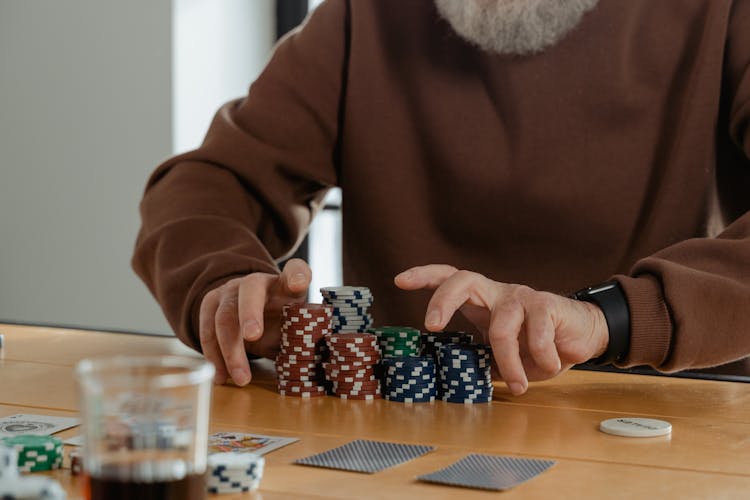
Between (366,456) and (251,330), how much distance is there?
1.57 feet

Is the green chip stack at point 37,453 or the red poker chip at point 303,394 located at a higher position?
the green chip stack at point 37,453

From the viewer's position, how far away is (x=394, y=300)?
2.44m

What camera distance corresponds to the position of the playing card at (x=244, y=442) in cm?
120

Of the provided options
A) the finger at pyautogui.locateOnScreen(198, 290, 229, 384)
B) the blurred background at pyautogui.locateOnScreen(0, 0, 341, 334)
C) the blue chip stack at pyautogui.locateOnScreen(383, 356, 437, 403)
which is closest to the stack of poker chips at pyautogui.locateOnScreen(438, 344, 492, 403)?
the blue chip stack at pyautogui.locateOnScreen(383, 356, 437, 403)

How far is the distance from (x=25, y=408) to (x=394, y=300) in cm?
112

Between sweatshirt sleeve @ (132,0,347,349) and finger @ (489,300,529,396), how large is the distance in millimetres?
664

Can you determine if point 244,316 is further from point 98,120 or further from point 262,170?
point 98,120

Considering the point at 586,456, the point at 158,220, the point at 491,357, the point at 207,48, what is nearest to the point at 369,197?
the point at 158,220

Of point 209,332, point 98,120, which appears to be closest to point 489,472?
point 209,332

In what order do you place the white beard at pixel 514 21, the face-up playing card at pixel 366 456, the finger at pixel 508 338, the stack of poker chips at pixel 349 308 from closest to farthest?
the face-up playing card at pixel 366 456 → the finger at pixel 508 338 → the stack of poker chips at pixel 349 308 → the white beard at pixel 514 21

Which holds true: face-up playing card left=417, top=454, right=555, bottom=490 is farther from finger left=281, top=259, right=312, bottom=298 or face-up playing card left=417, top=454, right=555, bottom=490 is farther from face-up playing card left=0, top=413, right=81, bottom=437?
finger left=281, top=259, right=312, bottom=298

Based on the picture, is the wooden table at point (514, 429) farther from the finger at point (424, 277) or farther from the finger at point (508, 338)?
the finger at point (424, 277)

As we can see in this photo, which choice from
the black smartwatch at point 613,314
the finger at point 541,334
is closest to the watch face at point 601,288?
the black smartwatch at point 613,314

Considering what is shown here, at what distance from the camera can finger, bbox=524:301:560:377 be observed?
1.48m
